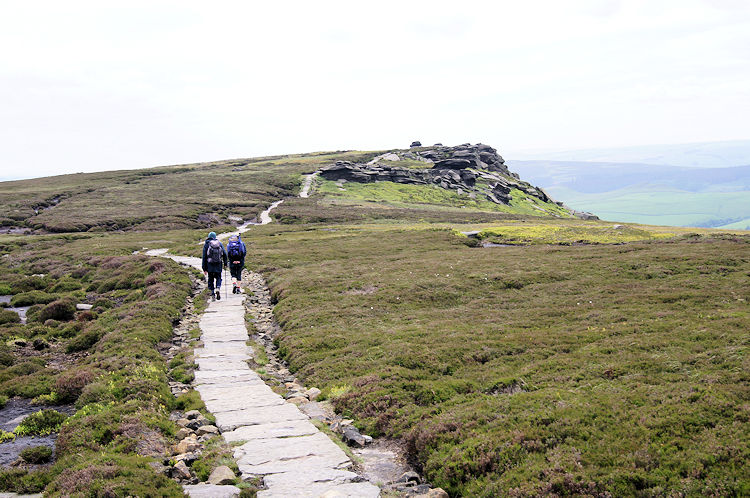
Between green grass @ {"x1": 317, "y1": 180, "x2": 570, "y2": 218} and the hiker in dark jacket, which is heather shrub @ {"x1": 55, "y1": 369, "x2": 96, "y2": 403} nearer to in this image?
the hiker in dark jacket

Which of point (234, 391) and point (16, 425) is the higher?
point (234, 391)

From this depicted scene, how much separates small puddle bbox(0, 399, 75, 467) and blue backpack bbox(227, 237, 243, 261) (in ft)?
53.1

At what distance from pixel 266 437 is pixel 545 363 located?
1056 centimetres

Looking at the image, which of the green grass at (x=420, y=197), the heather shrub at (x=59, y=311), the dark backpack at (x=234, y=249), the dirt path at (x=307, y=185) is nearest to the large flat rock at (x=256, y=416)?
the dark backpack at (x=234, y=249)

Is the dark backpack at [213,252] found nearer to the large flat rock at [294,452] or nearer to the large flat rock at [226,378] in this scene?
the large flat rock at [226,378]

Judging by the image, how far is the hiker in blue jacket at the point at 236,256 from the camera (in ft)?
108

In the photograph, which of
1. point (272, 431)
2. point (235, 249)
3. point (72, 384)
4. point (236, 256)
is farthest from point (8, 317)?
point (272, 431)

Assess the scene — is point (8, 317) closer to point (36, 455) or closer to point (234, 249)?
point (234, 249)

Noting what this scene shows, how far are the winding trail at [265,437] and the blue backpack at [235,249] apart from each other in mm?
11211


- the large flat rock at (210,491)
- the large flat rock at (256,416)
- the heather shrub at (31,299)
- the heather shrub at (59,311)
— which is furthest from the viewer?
the heather shrub at (31,299)

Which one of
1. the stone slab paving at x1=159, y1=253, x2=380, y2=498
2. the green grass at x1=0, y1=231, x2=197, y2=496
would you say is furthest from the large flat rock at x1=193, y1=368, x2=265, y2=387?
the green grass at x1=0, y1=231, x2=197, y2=496

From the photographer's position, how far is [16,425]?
1602 centimetres

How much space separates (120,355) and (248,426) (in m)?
9.63

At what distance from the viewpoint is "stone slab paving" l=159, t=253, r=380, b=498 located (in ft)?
35.1
